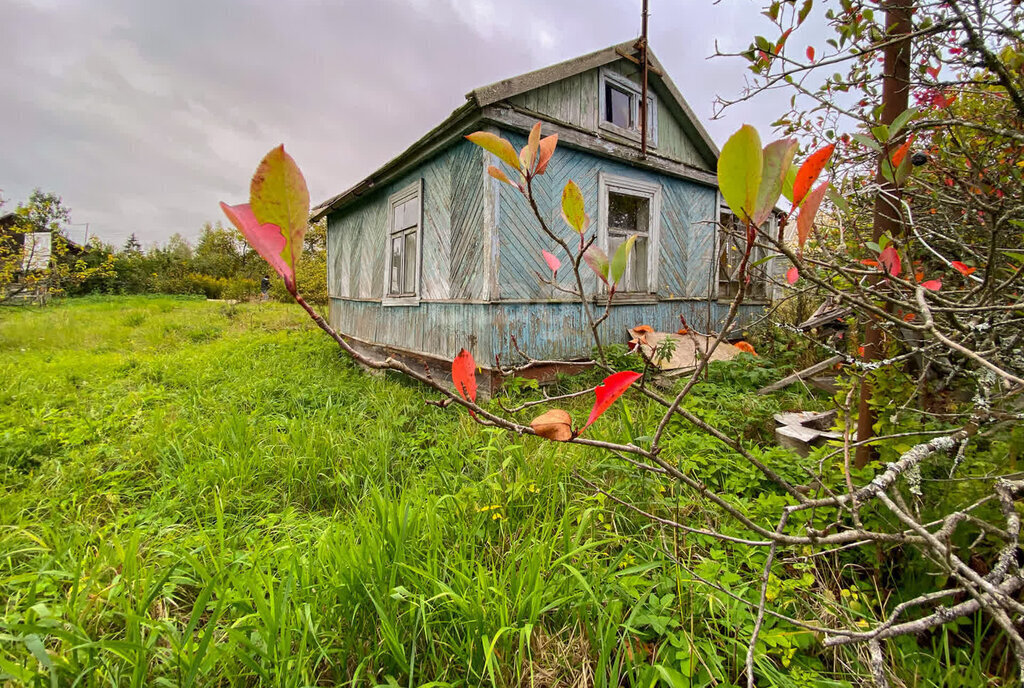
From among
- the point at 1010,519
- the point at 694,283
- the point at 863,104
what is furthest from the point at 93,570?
the point at 694,283

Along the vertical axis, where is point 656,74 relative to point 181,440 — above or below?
above

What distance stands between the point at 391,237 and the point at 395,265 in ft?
1.42

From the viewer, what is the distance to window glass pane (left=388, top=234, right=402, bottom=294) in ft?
19.5

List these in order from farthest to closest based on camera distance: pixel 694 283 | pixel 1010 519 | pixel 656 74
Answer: pixel 694 283, pixel 656 74, pixel 1010 519

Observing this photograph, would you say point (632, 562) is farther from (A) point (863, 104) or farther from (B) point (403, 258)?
(B) point (403, 258)

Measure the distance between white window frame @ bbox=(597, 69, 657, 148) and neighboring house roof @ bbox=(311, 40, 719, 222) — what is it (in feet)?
0.62

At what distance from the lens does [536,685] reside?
126 centimetres

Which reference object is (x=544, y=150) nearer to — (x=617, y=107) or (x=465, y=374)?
(x=465, y=374)

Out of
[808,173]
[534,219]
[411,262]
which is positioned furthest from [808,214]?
[411,262]

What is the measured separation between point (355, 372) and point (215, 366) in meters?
2.00

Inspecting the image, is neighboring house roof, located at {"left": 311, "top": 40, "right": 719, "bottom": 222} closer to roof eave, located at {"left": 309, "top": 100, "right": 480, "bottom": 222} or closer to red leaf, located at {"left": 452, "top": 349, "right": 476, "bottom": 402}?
roof eave, located at {"left": 309, "top": 100, "right": 480, "bottom": 222}

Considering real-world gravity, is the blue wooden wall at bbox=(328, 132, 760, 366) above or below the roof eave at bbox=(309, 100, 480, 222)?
below

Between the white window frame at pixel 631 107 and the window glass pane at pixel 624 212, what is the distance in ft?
2.47

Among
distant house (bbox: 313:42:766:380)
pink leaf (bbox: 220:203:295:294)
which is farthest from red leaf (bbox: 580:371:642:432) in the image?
distant house (bbox: 313:42:766:380)
